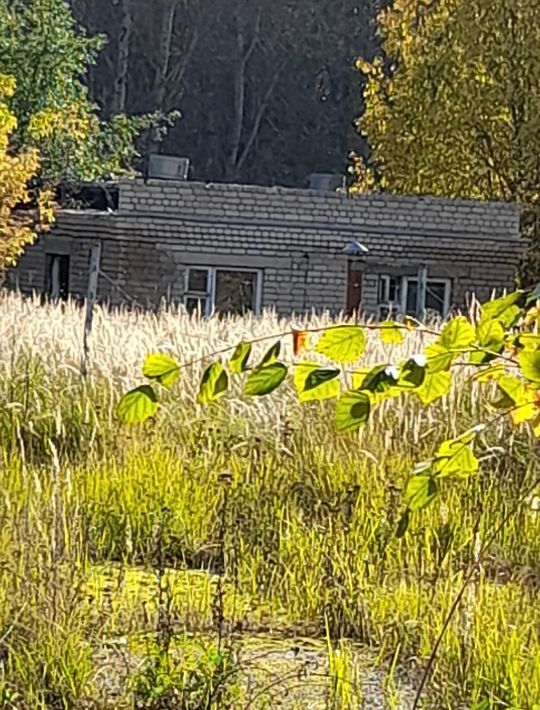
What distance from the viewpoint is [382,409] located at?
21.4ft

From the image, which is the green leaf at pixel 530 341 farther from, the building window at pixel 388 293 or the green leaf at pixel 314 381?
the building window at pixel 388 293

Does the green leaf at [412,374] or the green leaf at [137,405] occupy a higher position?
the green leaf at [412,374]

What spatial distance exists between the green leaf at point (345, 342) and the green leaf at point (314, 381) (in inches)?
1.4

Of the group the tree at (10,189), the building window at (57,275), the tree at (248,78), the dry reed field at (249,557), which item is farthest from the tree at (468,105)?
the dry reed field at (249,557)

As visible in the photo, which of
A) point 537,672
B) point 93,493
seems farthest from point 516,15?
point 537,672

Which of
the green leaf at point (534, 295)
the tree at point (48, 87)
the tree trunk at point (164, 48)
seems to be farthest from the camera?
the tree trunk at point (164, 48)

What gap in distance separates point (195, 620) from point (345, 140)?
126 feet

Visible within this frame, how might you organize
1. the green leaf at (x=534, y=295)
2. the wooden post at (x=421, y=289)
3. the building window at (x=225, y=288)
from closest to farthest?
the green leaf at (x=534, y=295), the building window at (x=225, y=288), the wooden post at (x=421, y=289)

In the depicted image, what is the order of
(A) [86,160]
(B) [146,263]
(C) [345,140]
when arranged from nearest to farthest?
(B) [146,263]
(A) [86,160]
(C) [345,140]

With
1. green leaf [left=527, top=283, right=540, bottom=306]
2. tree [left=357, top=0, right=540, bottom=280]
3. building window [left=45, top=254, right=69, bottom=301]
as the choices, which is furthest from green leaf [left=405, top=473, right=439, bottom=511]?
tree [left=357, top=0, right=540, bottom=280]

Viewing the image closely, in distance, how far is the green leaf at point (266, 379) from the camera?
150 centimetres

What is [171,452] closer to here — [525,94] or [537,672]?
[537,672]

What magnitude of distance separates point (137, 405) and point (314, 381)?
24 cm

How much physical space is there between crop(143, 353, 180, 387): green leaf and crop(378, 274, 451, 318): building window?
62.0 ft
